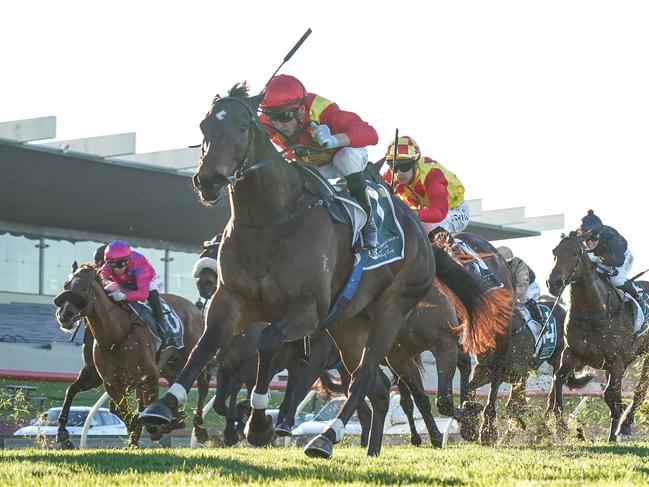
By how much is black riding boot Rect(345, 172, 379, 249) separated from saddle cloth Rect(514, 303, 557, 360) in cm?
504

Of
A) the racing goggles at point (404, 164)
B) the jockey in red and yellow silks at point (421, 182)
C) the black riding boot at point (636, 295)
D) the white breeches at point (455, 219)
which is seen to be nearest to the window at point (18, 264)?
the black riding boot at point (636, 295)

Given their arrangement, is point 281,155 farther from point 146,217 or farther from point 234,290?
point 146,217

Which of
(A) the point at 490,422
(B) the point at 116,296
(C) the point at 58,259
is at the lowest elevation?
(A) the point at 490,422

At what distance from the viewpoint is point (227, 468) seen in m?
5.18

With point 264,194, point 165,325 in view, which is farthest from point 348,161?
point 165,325

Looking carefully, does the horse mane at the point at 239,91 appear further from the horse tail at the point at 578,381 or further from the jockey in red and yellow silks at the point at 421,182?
the horse tail at the point at 578,381

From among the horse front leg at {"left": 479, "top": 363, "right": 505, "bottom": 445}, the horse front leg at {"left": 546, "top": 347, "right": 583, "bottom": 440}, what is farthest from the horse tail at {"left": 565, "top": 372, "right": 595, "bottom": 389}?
the horse front leg at {"left": 479, "top": 363, "right": 505, "bottom": 445}

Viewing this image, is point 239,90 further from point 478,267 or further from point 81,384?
point 81,384

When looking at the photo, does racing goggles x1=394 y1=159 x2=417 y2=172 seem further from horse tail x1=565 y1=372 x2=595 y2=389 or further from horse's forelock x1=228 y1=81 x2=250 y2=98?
horse tail x1=565 y1=372 x2=595 y2=389

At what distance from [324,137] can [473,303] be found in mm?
1985

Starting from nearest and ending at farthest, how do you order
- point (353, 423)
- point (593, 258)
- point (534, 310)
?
point (593, 258)
point (534, 310)
point (353, 423)

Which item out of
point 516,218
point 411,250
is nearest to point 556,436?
point 411,250

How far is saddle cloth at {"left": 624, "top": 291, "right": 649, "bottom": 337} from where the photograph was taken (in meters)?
11.0

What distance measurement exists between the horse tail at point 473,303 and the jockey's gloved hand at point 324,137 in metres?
1.81
